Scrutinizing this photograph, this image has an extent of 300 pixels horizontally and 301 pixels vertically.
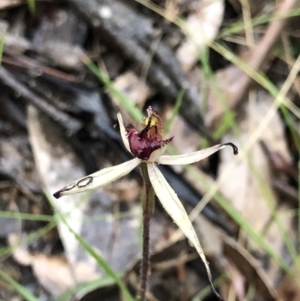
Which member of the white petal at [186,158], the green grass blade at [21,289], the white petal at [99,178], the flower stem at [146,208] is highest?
the white petal at [186,158]

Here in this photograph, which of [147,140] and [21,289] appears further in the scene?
[21,289]

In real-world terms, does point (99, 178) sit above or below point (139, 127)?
above

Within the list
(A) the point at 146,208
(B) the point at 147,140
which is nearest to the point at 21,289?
(A) the point at 146,208

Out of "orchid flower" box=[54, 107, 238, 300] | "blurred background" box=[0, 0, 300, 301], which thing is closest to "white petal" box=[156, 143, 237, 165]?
"orchid flower" box=[54, 107, 238, 300]

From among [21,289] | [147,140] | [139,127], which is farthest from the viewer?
[139,127]

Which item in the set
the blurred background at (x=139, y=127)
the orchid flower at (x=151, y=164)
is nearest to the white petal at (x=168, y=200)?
the orchid flower at (x=151, y=164)

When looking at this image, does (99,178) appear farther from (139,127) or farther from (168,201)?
(139,127)

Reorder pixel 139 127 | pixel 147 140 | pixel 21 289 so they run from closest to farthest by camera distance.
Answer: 1. pixel 147 140
2. pixel 21 289
3. pixel 139 127

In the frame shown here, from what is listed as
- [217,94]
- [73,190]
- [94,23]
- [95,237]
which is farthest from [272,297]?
[94,23]

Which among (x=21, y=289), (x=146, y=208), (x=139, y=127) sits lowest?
(x=21, y=289)

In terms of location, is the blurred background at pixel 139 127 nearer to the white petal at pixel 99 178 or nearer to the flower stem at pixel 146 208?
the flower stem at pixel 146 208
